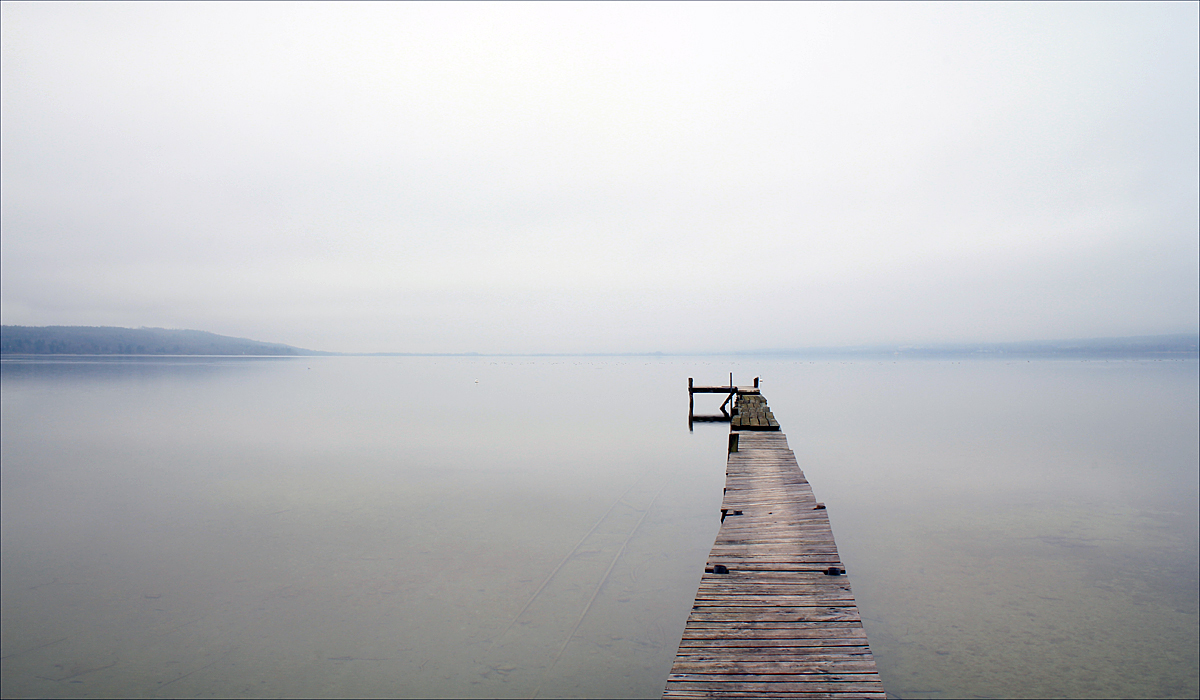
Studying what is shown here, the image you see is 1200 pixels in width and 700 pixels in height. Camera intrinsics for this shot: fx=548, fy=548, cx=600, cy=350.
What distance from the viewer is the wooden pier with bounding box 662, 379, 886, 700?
467cm

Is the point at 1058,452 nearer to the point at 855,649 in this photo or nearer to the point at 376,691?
the point at 855,649

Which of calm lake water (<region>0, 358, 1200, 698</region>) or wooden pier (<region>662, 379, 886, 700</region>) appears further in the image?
calm lake water (<region>0, 358, 1200, 698</region>)

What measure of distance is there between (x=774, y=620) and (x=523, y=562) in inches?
282

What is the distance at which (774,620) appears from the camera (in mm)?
5762

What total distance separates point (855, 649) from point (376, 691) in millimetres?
6291

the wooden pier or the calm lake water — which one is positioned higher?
the wooden pier

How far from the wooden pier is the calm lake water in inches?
85.1

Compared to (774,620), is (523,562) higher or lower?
lower

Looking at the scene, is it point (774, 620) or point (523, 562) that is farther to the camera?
point (523, 562)

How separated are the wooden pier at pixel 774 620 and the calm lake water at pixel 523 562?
2.16 metres

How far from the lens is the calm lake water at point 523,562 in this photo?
8.07m

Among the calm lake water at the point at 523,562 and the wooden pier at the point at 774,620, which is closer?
the wooden pier at the point at 774,620

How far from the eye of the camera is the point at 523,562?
38.7ft

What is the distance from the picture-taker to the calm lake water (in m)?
8.07
